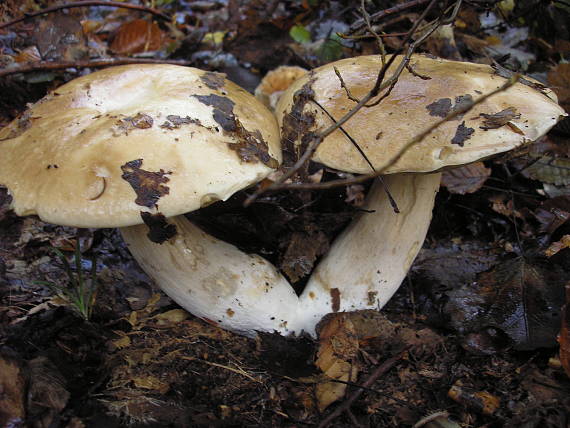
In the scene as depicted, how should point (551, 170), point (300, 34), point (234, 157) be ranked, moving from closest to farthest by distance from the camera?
point (234, 157) < point (551, 170) < point (300, 34)

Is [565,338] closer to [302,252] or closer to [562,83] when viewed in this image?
[302,252]

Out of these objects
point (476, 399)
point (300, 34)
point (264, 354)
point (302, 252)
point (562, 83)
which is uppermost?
point (562, 83)

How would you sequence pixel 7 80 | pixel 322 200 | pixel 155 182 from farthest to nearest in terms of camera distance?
pixel 7 80 → pixel 322 200 → pixel 155 182

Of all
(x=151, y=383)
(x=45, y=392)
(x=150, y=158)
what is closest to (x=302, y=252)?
(x=151, y=383)

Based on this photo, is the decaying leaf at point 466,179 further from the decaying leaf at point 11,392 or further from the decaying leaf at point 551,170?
the decaying leaf at point 11,392

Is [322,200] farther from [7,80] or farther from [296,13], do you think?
[296,13]

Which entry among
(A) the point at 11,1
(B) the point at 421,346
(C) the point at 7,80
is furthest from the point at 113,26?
(B) the point at 421,346

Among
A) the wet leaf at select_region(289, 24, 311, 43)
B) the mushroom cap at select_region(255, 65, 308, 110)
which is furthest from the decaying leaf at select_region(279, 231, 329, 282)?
the wet leaf at select_region(289, 24, 311, 43)
